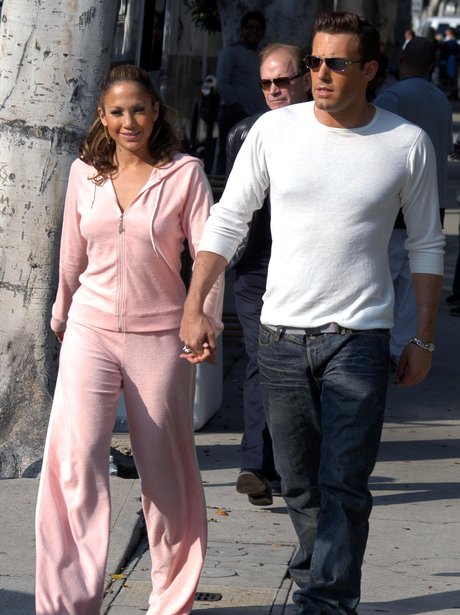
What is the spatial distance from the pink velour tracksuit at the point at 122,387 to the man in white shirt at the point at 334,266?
26 cm

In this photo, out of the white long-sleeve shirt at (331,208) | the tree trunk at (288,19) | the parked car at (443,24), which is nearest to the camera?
the white long-sleeve shirt at (331,208)

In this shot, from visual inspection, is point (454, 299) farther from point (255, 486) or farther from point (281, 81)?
point (281, 81)

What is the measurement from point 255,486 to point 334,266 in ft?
6.94

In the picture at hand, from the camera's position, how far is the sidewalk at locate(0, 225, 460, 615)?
Answer: 488cm

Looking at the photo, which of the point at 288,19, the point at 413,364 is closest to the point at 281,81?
the point at 413,364

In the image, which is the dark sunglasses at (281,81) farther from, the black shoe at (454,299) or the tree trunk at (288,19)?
the tree trunk at (288,19)

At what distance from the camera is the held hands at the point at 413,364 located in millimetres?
4266

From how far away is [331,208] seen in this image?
411 cm

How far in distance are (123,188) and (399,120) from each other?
924 millimetres

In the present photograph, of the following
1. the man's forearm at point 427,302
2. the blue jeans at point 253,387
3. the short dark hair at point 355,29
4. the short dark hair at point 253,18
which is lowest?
the blue jeans at point 253,387

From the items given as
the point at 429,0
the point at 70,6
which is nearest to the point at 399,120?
the point at 70,6

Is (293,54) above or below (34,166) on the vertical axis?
above

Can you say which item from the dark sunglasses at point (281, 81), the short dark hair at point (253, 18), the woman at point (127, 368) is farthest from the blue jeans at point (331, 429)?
the short dark hair at point (253, 18)

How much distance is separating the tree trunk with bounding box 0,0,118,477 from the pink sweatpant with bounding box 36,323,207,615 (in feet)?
5.93
